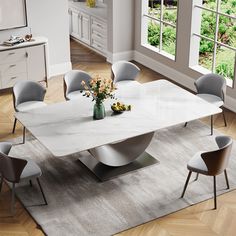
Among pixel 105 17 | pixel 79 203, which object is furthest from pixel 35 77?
pixel 79 203

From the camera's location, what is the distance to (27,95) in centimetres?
775

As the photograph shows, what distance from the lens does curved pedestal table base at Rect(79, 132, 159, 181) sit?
6.87m

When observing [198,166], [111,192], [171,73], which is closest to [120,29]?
[171,73]

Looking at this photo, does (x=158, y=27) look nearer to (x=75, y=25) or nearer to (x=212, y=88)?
(x=75, y=25)

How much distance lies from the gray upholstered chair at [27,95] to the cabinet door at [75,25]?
4.25 metres

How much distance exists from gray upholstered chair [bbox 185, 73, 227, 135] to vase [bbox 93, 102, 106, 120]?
1868mm

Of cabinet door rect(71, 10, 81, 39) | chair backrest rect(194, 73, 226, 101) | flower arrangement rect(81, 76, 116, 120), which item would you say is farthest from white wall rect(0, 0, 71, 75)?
flower arrangement rect(81, 76, 116, 120)

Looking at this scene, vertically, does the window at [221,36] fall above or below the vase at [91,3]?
below

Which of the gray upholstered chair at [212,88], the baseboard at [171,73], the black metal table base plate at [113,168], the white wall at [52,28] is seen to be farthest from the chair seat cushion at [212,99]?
the white wall at [52,28]

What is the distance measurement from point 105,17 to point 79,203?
17.8 feet

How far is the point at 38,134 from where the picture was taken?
20.9 feet

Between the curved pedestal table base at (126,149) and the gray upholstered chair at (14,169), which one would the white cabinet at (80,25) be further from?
the gray upholstered chair at (14,169)

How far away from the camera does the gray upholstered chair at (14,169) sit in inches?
232

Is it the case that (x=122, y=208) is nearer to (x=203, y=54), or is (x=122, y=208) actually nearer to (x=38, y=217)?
(x=38, y=217)
